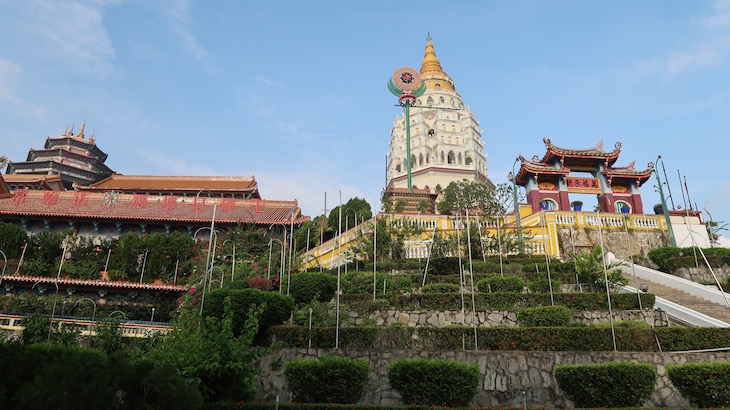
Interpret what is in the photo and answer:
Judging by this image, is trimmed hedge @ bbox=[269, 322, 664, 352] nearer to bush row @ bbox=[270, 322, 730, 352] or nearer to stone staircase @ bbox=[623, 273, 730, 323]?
bush row @ bbox=[270, 322, 730, 352]

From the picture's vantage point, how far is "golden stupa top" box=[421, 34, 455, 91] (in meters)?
66.9

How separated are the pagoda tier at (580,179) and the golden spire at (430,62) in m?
31.0

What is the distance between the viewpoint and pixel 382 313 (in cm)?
1608

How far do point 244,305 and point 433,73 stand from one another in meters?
60.2

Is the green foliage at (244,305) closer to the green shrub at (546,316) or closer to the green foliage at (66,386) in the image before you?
the green foliage at (66,386)

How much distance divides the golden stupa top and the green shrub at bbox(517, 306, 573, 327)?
54.9 m

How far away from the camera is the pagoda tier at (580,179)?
134ft

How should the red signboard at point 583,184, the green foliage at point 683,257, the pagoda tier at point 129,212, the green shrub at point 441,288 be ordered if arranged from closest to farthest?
the green shrub at point 441,288
the green foliage at point 683,257
the pagoda tier at point 129,212
the red signboard at point 583,184

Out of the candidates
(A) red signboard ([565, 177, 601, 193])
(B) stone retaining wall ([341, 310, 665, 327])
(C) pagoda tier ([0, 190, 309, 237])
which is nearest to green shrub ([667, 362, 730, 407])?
(B) stone retaining wall ([341, 310, 665, 327])

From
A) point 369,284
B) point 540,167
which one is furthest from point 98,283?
Answer: point 540,167

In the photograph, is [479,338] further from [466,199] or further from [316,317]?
[466,199]

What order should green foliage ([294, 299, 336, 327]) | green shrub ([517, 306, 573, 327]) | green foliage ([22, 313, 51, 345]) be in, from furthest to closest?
green foliage ([22, 313, 51, 345]), green foliage ([294, 299, 336, 327]), green shrub ([517, 306, 573, 327])

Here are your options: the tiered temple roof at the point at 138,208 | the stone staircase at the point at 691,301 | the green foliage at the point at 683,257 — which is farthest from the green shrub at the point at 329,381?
the green foliage at the point at 683,257

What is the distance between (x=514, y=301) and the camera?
52.8ft
